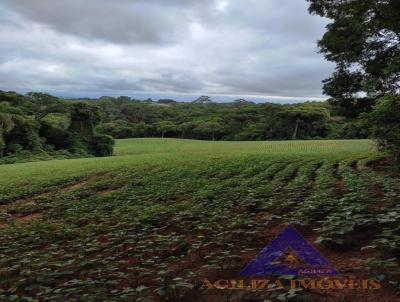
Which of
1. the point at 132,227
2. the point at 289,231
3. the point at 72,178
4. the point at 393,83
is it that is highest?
the point at 393,83

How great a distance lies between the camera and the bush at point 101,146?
70.2m

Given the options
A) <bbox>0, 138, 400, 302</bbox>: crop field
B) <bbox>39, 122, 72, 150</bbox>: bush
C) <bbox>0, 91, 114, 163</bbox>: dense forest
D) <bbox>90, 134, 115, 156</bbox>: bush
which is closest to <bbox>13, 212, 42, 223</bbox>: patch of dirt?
<bbox>0, 138, 400, 302</bbox>: crop field

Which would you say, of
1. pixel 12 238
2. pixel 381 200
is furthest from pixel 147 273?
pixel 381 200

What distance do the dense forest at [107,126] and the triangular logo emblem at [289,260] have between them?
4037 centimetres

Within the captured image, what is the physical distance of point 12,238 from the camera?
8.07 metres

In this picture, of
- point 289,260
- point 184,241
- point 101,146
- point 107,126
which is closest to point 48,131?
point 101,146

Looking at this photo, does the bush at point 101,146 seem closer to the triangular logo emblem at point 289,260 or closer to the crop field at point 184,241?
the crop field at point 184,241

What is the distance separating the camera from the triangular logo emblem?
433 centimetres

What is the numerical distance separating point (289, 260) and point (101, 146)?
68.7 m

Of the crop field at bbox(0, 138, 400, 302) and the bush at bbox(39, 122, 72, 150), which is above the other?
the crop field at bbox(0, 138, 400, 302)

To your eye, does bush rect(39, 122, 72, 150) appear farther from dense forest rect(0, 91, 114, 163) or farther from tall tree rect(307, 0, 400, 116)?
tall tree rect(307, 0, 400, 116)

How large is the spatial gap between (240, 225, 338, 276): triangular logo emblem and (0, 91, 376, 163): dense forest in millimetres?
40367

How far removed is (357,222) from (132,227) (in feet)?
14.6

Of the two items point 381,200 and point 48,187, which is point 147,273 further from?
point 48,187
